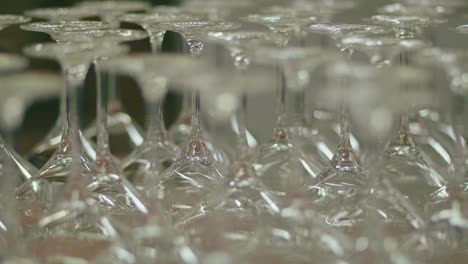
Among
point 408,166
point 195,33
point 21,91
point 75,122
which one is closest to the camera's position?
point 21,91

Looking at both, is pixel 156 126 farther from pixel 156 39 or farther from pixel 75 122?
pixel 75 122

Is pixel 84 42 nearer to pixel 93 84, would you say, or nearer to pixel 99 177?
pixel 99 177

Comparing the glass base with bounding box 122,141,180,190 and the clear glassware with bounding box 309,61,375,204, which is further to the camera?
the glass base with bounding box 122,141,180,190

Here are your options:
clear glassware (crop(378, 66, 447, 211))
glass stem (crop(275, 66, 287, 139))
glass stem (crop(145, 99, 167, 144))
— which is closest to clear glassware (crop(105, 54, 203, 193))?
glass stem (crop(145, 99, 167, 144))

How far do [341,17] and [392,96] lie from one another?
0.77 meters

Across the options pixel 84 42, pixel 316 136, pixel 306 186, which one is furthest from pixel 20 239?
pixel 316 136

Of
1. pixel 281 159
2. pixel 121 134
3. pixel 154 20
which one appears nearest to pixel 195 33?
pixel 154 20

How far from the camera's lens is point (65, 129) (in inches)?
35.7

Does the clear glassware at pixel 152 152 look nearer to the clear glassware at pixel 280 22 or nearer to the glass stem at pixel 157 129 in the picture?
the glass stem at pixel 157 129

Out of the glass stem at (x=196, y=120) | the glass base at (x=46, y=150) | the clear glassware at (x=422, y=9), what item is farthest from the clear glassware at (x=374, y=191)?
the glass base at (x=46, y=150)

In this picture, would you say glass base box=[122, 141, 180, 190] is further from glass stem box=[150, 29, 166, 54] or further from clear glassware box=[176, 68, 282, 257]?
clear glassware box=[176, 68, 282, 257]

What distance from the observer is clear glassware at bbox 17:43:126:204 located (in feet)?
2.41

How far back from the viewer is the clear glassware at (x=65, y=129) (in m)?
0.74

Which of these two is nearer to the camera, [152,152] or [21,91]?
[21,91]
